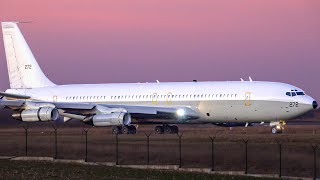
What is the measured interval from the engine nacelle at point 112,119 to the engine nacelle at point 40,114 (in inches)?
129

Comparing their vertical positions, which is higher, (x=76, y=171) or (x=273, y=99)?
(x=273, y=99)

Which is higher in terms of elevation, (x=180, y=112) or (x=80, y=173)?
(x=180, y=112)

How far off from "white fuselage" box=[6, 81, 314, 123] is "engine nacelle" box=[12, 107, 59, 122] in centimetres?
659

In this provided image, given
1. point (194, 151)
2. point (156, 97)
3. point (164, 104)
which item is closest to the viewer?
point (194, 151)

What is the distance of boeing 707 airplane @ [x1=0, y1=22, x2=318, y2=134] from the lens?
2665 inches

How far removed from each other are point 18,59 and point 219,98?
23810 mm

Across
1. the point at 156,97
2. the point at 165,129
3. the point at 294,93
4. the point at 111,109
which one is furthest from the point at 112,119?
the point at 294,93

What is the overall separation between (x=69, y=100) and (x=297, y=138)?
26.1m

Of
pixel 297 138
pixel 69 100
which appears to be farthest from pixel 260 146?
pixel 69 100

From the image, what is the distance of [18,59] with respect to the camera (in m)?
83.8

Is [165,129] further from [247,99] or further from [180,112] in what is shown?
[247,99]

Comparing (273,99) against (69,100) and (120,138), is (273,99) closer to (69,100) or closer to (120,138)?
(120,138)

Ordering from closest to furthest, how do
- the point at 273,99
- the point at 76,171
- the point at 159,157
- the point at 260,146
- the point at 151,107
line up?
the point at 76,171
the point at 159,157
the point at 260,146
the point at 273,99
the point at 151,107

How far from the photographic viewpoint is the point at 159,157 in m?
46.2
